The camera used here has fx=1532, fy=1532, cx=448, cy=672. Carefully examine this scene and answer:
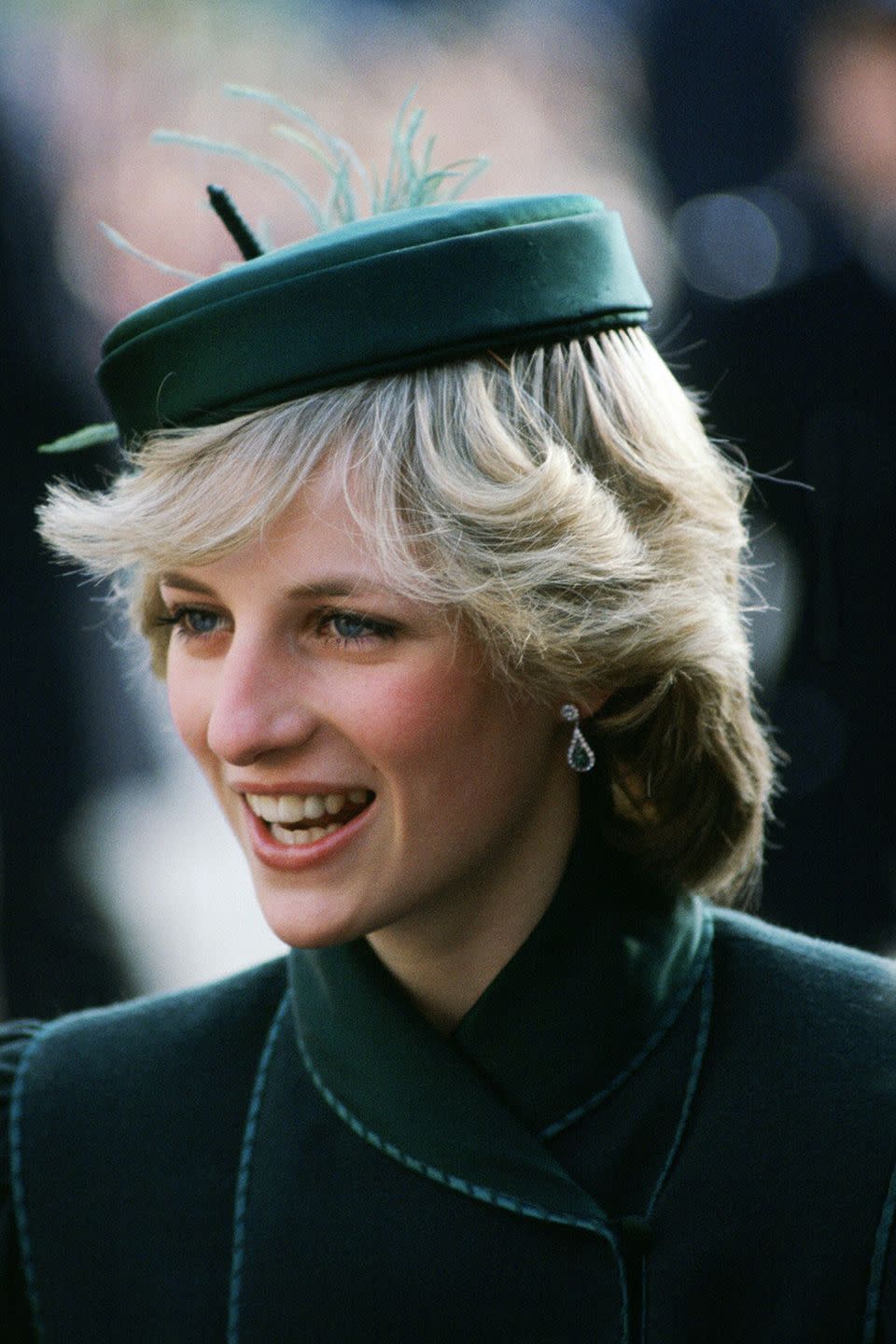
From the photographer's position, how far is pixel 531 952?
5.00 feet

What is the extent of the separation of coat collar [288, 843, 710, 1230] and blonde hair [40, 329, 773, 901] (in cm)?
12

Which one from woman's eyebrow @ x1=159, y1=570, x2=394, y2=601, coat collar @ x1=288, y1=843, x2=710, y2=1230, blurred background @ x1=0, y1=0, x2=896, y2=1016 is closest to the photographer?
woman's eyebrow @ x1=159, y1=570, x2=394, y2=601

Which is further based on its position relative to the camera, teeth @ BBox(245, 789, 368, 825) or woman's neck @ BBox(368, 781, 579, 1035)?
woman's neck @ BBox(368, 781, 579, 1035)

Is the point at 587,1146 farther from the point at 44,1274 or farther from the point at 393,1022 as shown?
the point at 44,1274

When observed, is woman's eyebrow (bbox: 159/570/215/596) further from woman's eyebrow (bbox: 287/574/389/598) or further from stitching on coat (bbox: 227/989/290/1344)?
stitching on coat (bbox: 227/989/290/1344)

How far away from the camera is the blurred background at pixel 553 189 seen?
308cm

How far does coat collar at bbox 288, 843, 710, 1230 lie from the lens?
147 centimetres

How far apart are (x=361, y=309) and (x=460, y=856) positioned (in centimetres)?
51

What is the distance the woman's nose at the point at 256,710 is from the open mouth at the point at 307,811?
0.20 feet

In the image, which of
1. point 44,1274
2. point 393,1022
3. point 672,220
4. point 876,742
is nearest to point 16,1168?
point 44,1274

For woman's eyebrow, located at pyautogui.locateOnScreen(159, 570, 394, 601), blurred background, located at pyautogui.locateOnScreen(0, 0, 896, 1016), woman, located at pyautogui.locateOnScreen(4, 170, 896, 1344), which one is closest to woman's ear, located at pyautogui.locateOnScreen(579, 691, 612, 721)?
woman, located at pyautogui.locateOnScreen(4, 170, 896, 1344)

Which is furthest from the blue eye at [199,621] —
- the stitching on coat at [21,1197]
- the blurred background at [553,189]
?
the blurred background at [553,189]

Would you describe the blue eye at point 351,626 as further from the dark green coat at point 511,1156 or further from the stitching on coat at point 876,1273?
the stitching on coat at point 876,1273

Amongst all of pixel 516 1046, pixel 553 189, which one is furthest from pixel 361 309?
pixel 553 189
